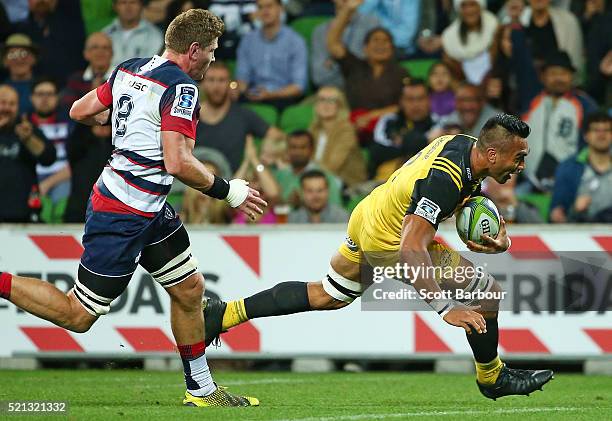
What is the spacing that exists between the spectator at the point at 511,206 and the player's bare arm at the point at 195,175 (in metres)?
5.25

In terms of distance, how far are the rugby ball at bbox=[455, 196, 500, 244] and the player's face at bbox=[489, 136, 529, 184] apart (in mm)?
237

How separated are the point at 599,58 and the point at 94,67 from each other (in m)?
5.78

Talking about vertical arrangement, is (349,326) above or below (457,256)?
below

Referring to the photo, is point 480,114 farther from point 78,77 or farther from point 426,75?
point 78,77

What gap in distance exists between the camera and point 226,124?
13.7 m

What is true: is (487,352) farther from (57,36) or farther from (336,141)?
(57,36)

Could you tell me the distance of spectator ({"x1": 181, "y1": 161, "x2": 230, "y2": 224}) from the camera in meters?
12.6

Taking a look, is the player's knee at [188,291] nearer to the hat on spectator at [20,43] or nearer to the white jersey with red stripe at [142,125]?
the white jersey with red stripe at [142,125]

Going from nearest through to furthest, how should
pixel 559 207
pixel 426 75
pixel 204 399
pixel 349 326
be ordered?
pixel 204 399 → pixel 349 326 → pixel 559 207 → pixel 426 75

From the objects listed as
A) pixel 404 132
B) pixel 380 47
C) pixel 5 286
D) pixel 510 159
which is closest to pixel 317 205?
pixel 404 132

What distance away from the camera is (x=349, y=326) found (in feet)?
37.1

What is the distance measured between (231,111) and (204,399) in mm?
6153

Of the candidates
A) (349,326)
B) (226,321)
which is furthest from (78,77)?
(226,321)

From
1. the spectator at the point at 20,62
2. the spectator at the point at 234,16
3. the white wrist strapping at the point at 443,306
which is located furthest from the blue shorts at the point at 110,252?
the spectator at the point at 234,16
